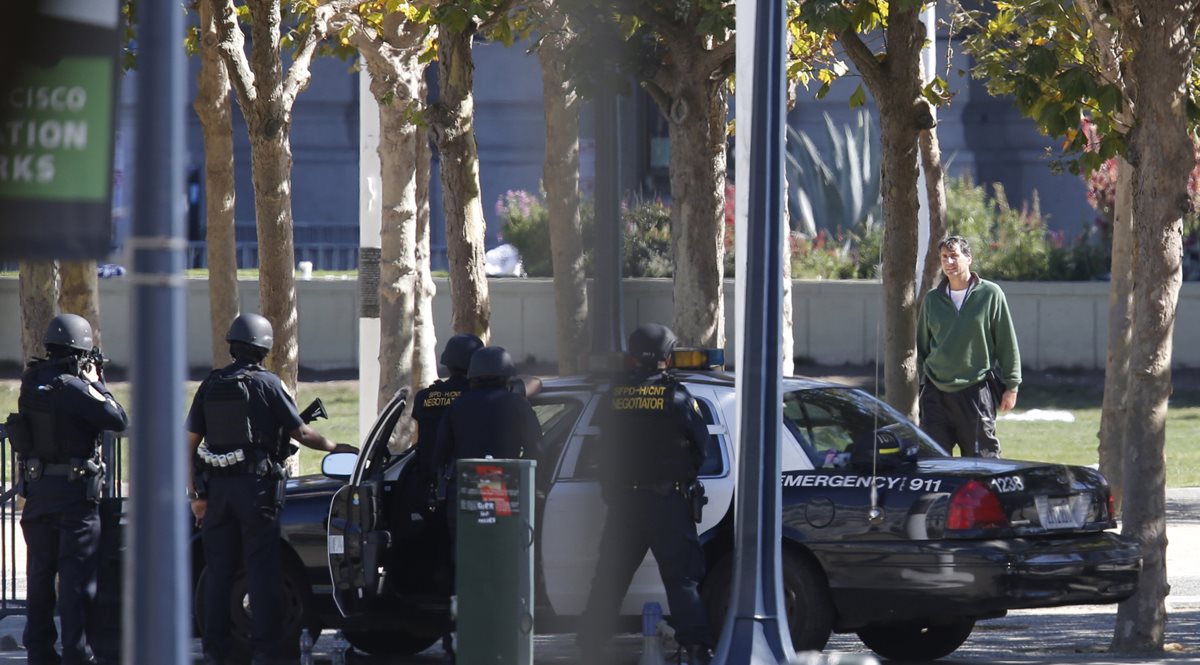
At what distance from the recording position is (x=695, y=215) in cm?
1188

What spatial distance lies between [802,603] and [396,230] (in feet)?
27.2

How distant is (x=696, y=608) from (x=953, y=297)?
11.9 feet

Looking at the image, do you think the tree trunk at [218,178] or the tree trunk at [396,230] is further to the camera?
the tree trunk at [396,230]

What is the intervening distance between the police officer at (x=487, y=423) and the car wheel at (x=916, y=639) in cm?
201

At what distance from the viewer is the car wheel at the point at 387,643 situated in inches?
376

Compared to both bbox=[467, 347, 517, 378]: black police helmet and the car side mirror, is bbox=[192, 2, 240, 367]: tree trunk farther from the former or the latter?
bbox=[467, 347, 517, 378]: black police helmet

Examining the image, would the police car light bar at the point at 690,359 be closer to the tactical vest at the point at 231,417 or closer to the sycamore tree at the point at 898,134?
the tactical vest at the point at 231,417

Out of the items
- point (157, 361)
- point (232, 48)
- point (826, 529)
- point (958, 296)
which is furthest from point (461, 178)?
point (157, 361)

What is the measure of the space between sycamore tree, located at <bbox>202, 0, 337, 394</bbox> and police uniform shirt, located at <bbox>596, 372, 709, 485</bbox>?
5764 millimetres

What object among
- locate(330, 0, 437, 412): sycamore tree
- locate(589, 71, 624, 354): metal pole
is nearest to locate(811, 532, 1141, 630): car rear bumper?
locate(589, 71, 624, 354): metal pole

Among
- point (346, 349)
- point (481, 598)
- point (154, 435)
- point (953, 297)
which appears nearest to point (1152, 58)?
point (953, 297)

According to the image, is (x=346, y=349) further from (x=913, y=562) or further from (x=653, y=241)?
(x=913, y=562)

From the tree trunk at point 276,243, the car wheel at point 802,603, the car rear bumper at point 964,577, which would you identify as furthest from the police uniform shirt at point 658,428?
the tree trunk at point 276,243

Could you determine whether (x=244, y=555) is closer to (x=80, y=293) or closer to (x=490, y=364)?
(x=490, y=364)
